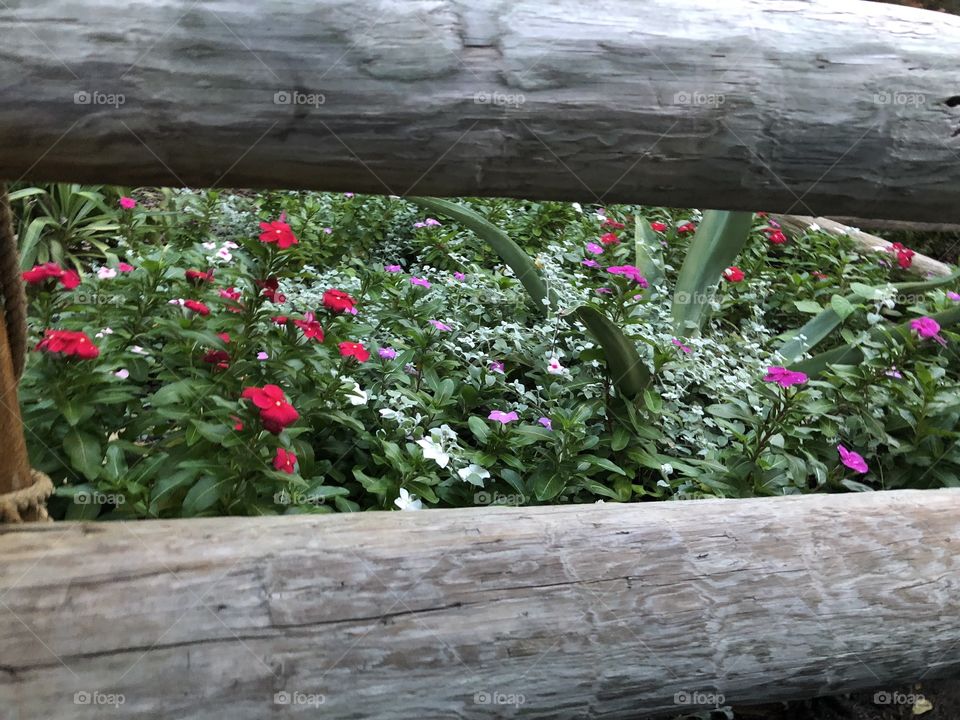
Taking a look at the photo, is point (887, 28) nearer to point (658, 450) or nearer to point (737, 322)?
point (658, 450)

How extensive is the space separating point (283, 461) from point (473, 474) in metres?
0.48

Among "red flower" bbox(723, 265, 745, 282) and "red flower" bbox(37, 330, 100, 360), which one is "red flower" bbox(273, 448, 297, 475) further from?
"red flower" bbox(723, 265, 745, 282)

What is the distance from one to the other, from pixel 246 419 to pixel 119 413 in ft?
1.21

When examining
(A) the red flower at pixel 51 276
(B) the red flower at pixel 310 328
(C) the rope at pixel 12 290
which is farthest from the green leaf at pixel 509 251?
(C) the rope at pixel 12 290

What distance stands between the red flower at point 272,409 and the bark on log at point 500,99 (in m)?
0.55

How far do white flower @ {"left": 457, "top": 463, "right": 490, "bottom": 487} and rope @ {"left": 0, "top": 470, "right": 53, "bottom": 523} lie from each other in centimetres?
82

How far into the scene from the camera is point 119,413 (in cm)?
160

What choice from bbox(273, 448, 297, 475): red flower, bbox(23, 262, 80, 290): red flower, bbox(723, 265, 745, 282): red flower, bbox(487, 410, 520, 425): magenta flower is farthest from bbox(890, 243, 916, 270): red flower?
bbox(23, 262, 80, 290): red flower

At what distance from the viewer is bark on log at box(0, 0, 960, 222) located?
787mm

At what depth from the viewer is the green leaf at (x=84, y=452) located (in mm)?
1409

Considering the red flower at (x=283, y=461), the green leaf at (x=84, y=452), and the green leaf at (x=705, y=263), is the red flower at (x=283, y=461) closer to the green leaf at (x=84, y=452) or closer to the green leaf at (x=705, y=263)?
the green leaf at (x=84, y=452)

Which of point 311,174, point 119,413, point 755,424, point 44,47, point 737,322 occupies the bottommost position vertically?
point 737,322

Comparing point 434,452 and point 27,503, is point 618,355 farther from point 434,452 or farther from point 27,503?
point 27,503

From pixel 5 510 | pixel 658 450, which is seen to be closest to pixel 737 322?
pixel 658 450
